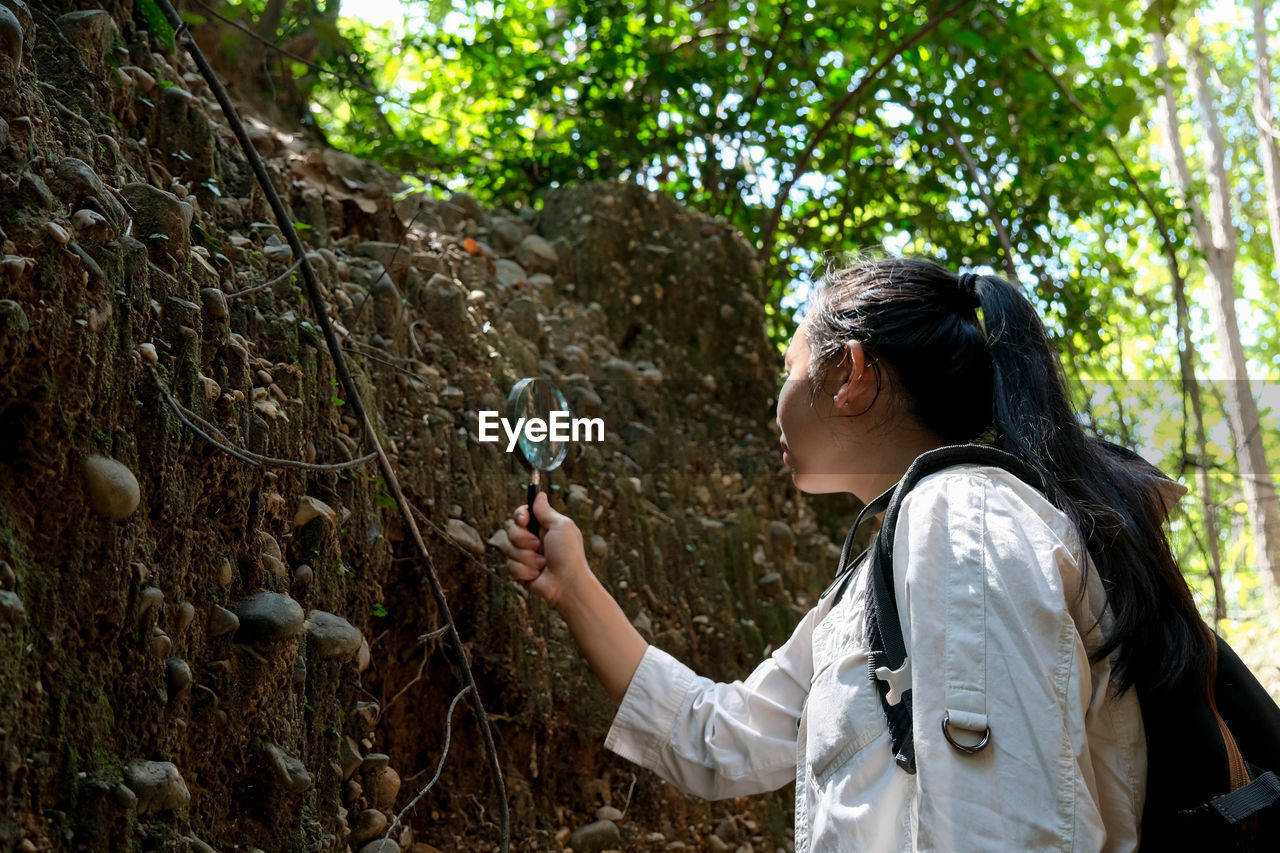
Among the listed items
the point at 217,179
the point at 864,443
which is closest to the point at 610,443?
the point at 217,179

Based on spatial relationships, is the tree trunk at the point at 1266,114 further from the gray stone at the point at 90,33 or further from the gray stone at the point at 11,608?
the gray stone at the point at 11,608

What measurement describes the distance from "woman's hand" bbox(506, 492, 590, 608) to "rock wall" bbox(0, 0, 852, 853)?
25 centimetres

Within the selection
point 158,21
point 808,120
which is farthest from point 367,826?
point 808,120

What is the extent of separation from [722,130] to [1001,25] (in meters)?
1.37

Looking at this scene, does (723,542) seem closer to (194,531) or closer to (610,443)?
(610,443)

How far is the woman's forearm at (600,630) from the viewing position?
2.17 metres

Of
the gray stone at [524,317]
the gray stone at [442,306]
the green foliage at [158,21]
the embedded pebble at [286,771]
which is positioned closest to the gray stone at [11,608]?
the embedded pebble at [286,771]

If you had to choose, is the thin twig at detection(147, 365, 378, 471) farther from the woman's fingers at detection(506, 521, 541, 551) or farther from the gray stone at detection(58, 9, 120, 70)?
the gray stone at detection(58, 9, 120, 70)

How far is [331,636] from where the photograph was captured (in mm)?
1898

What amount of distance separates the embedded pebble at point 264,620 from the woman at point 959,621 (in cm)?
70

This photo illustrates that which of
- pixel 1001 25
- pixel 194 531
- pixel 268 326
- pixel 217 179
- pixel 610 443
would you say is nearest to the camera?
pixel 194 531

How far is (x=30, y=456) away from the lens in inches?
53.6

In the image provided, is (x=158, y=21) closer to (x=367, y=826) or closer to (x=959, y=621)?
(x=367, y=826)

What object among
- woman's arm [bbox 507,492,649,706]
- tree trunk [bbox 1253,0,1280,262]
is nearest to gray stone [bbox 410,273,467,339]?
woman's arm [bbox 507,492,649,706]
